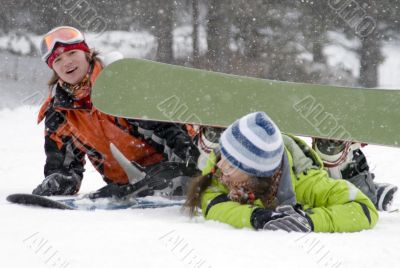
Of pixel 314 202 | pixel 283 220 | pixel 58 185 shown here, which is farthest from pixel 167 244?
pixel 58 185

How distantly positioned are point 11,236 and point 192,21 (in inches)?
439

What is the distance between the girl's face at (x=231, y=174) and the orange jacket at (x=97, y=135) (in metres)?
0.88

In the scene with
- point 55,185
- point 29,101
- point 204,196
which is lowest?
point 29,101

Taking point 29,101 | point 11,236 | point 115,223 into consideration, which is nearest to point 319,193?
point 115,223

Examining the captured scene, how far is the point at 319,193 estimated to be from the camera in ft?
6.82

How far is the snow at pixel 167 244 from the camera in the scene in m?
1.50

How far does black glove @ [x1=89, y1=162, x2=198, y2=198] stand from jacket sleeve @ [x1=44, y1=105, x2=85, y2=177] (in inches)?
21.0

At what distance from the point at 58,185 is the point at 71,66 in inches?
23.5

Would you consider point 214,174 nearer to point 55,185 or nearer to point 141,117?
point 141,117

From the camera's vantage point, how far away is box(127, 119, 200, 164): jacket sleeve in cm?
291

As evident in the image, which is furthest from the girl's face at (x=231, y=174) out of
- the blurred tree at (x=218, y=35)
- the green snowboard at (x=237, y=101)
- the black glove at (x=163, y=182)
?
the blurred tree at (x=218, y=35)

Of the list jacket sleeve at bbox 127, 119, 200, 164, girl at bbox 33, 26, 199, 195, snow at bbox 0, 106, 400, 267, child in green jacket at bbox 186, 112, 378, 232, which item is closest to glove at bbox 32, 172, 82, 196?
girl at bbox 33, 26, 199, 195

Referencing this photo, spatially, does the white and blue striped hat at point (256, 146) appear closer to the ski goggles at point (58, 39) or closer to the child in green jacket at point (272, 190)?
the child in green jacket at point (272, 190)

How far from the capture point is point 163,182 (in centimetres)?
270
